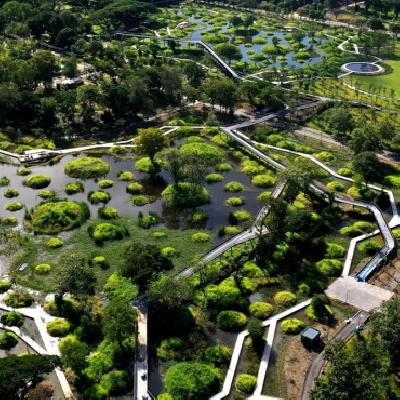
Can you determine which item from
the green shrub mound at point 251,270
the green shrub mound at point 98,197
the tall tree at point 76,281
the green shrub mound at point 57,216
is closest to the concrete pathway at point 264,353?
the green shrub mound at point 251,270

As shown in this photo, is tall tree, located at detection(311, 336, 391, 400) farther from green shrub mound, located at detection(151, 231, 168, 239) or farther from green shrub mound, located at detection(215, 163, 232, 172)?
green shrub mound, located at detection(215, 163, 232, 172)

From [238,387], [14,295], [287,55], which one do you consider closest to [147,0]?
[287,55]

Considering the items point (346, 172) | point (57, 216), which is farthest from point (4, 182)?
point (346, 172)

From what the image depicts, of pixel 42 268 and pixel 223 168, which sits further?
pixel 223 168

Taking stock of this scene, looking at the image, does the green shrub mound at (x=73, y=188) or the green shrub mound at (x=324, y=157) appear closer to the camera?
the green shrub mound at (x=73, y=188)

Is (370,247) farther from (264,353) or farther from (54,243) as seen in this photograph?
(54,243)

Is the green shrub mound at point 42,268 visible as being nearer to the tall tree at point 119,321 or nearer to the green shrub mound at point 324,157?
the tall tree at point 119,321
